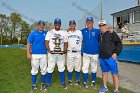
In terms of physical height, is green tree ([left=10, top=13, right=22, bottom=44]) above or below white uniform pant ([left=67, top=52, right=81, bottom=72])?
above

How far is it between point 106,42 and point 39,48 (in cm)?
188

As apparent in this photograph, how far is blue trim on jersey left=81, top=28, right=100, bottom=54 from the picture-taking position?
311 inches

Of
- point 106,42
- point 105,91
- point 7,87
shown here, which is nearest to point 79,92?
point 105,91

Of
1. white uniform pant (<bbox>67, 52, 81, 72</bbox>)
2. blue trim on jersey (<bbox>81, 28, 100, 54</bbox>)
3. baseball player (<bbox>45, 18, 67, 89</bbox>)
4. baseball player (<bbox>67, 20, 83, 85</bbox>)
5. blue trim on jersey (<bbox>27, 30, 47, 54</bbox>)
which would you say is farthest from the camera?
white uniform pant (<bbox>67, 52, 81, 72</bbox>)

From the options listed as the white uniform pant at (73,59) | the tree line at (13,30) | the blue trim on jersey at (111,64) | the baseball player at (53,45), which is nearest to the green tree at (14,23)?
the tree line at (13,30)

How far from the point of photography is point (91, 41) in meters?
7.95

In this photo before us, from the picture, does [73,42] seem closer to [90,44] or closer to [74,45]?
[74,45]

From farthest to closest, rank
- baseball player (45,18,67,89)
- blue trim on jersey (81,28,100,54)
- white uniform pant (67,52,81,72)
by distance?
white uniform pant (67,52,81,72)
blue trim on jersey (81,28,100,54)
baseball player (45,18,67,89)

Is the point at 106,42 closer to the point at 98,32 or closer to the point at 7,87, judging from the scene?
the point at 98,32

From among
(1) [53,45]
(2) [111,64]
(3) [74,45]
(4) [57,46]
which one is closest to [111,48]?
(2) [111,64]

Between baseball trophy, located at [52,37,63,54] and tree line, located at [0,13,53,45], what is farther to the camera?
tree line, located at [0,13,53,45]

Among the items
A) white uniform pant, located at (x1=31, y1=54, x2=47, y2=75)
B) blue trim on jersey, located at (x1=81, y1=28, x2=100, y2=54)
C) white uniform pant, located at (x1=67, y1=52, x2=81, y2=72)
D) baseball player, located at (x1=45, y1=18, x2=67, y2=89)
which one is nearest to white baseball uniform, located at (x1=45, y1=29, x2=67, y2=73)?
baseball player, located at (x1=45, y1=18, x2=67, y2=89)

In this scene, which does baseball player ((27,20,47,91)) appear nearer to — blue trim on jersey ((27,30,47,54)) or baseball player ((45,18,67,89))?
blue trim on jersey ((27,30,47,54))

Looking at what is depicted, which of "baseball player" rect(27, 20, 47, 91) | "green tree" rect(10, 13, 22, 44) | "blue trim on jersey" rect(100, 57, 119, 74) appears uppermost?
"green tree" rect(10, 13, 22, 44)
